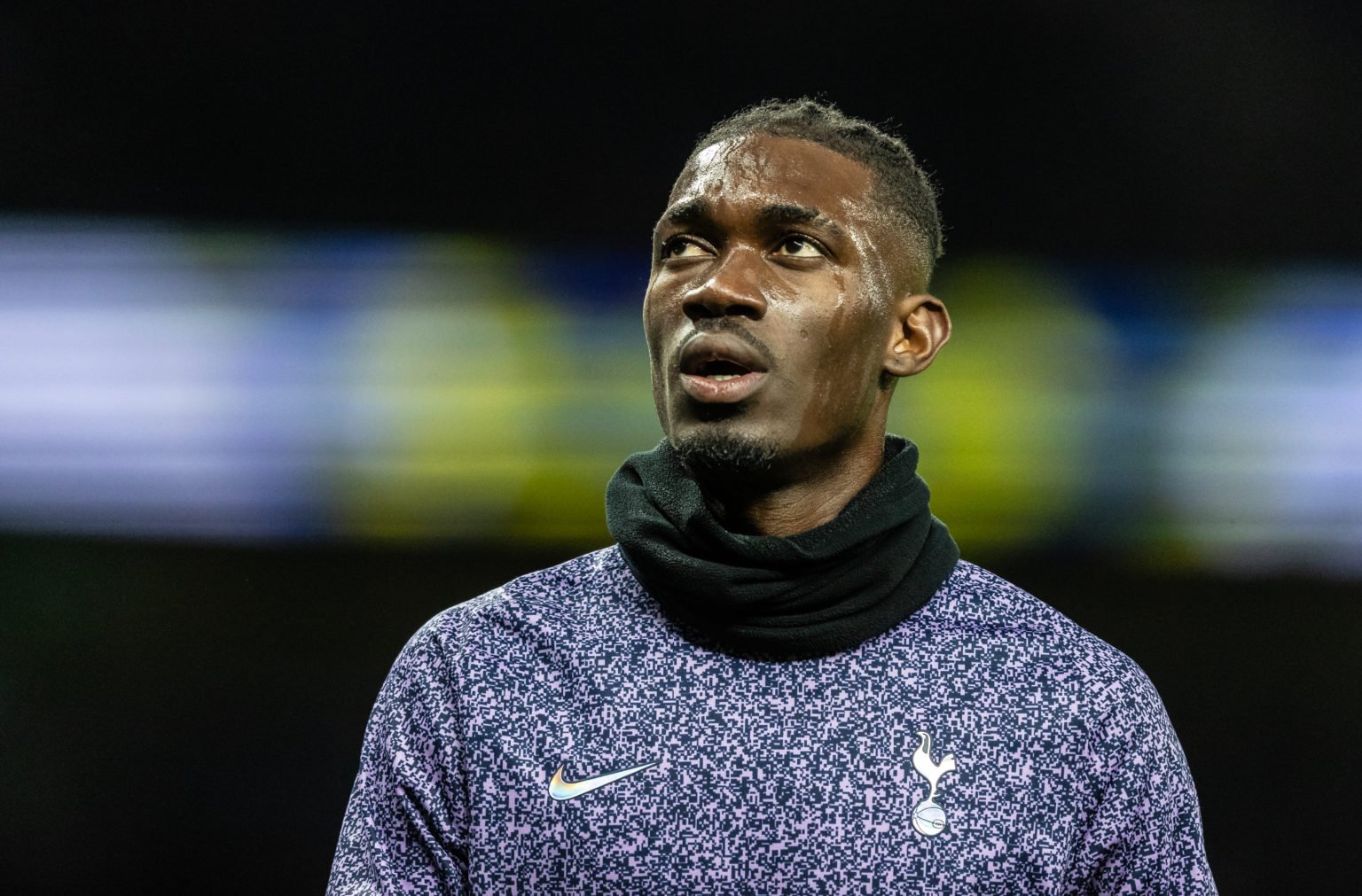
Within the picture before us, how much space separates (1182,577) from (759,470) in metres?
1.36

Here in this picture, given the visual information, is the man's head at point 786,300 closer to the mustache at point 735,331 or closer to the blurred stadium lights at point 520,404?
the mustache at point 735,331

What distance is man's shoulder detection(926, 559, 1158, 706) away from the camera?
1.37m

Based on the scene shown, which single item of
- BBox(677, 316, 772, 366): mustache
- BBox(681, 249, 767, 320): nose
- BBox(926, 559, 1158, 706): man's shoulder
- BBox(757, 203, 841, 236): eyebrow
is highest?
BBox(757, 203, 841, 236): eyebrow

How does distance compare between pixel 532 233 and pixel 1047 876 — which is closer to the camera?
pixel 1047 876

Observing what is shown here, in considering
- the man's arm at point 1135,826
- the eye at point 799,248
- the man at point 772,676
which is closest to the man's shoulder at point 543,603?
the man at point 772,676

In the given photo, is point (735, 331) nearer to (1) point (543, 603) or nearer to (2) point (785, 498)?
(2) point (785, 498)

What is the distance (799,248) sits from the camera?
4.66 feet

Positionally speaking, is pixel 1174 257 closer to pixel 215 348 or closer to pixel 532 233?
pixel 532 233

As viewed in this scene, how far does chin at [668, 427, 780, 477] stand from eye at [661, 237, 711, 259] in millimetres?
201

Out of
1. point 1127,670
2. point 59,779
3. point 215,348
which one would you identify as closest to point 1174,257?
point 1127,670

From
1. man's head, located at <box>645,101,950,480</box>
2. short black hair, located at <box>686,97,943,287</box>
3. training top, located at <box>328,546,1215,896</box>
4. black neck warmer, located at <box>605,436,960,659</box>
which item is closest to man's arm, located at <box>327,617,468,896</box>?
training top, located at <box>328,546,1215,896</box>

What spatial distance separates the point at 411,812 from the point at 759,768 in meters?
0.32

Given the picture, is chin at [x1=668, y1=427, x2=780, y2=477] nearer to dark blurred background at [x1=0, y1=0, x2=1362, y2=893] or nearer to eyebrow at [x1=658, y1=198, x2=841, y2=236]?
eyebrow at [x1=658, y1=198, x2=841, y2=236]

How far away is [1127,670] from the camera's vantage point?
1393mm
